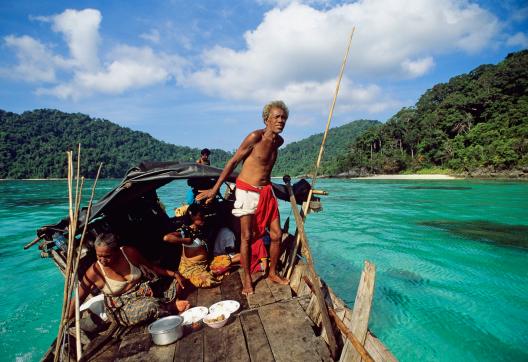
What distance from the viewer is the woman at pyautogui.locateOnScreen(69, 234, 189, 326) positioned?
3102 mm

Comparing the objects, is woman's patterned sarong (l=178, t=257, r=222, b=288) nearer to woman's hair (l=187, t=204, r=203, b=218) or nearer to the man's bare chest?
woman's hair (l=187, t=204, r=203, b=218)

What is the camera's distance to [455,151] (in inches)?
1745

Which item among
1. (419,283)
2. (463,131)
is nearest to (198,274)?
(419,283)

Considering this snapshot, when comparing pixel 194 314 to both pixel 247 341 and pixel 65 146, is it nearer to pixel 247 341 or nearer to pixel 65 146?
pixel 247 341

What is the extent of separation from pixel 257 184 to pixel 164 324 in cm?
203

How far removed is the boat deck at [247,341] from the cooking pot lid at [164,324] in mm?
137

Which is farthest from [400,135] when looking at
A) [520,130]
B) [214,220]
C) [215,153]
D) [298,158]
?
[215,153]

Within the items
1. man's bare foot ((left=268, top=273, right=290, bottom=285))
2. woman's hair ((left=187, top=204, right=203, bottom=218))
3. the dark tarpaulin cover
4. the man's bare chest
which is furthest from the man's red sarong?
woman's hair ((left=187, top=204, right=203, bottom=218))

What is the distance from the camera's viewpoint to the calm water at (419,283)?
4992mm

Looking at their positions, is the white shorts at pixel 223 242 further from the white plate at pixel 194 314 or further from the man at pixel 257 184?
the white plate at pixel 194 314

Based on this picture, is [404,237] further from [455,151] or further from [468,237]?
[455,151]

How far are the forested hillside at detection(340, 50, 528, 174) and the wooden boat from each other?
42.4 meters

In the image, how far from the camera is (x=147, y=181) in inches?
160

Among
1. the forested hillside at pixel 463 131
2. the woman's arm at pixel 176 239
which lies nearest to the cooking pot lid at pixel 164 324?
the woman's arm at pixel 176 239
